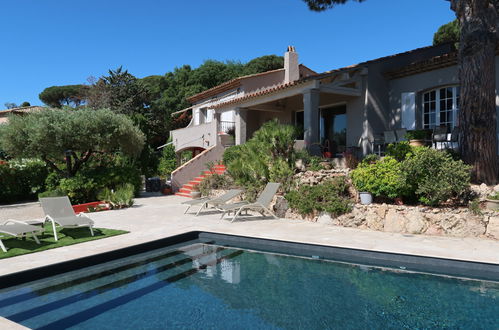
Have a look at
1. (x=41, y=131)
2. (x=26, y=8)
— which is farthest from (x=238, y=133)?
(x=26, y=8)

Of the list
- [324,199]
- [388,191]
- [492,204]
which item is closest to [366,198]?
[388,191]

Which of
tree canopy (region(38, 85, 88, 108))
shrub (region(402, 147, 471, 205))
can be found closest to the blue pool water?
shrub (region(402, 147, 471, 205))

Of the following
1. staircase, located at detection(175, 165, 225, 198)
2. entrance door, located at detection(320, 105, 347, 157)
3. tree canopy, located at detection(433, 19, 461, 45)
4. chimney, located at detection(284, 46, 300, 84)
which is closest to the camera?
entrance door, located at detection(320, 105, 347, 157)

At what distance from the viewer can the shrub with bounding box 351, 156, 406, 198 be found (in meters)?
9.59

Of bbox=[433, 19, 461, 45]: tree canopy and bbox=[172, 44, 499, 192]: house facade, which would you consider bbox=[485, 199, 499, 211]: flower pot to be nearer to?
bbox=[172, 44, 499, 192]: house facade

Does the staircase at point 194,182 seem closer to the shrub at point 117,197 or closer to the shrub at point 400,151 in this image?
the shrub at point 117,197

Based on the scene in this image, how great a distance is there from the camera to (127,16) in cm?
2123

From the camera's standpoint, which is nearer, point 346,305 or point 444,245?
point 346,305

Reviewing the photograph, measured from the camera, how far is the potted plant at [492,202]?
8391 millimetres

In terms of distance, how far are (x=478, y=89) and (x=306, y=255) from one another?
7494 millimetres

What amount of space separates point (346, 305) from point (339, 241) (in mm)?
2767

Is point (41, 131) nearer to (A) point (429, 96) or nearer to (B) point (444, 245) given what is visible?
(B) point (444, 245)

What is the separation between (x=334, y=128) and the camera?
1906 centimetres

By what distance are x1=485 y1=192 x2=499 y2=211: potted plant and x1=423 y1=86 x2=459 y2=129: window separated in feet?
21.2
